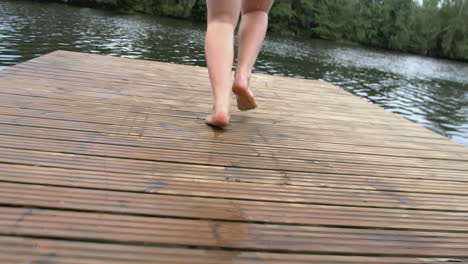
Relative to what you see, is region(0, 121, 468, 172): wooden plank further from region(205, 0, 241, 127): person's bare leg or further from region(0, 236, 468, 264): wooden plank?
region(0, 236, 468, 264): wooden plank

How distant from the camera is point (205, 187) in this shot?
881 mm

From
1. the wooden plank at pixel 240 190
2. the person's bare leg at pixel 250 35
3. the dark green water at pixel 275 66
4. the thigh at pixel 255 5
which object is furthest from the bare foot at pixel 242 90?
the dark green water at pixel 275 66

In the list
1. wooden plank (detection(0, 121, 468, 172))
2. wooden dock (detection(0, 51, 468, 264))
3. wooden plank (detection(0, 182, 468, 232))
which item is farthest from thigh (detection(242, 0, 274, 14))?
wooden plank (detection(0, 182, 468, 232))

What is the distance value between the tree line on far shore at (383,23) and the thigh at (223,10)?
27396 millimetres

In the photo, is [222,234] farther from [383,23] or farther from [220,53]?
[383,23]

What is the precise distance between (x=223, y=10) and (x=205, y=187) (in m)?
0.76

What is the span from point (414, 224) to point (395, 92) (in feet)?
31.0

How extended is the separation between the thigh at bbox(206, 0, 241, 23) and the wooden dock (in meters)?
0.45

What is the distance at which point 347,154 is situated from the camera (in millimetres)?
1327

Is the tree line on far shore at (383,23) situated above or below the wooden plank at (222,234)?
above

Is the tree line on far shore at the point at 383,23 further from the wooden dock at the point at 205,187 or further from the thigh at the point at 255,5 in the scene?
the wooden dock at the point at 205,187

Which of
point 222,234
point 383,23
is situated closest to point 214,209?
point 222,234

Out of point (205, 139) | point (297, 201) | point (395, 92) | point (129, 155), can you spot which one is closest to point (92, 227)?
point (129, 155)

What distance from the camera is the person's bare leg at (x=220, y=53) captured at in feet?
4.30
